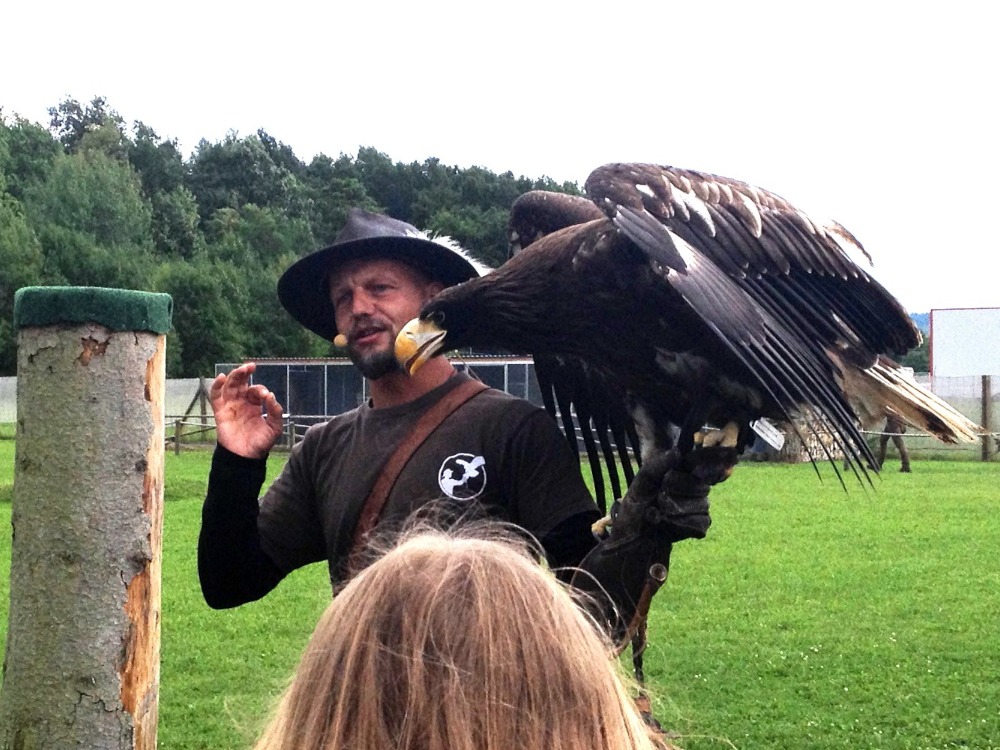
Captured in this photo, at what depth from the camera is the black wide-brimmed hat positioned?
235 cm

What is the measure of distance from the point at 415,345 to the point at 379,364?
0.08 meters

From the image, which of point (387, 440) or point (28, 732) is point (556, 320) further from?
point (28, 732)

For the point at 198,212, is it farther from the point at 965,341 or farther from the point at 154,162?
the point at 965,341

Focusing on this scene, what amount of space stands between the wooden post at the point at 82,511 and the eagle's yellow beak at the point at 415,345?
69 cm

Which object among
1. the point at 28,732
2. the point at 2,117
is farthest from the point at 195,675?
the point at 2,117

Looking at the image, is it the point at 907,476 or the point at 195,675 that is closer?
the point at 195,675

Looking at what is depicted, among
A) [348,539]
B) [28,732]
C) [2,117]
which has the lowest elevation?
[28,732]

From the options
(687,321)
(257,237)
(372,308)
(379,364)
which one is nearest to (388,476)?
(379,364)

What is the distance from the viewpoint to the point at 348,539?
7.25 ft

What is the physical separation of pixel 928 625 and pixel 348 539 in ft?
16.4

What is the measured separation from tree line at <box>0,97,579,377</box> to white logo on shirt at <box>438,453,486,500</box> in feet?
59.5

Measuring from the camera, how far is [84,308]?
8.33 ft

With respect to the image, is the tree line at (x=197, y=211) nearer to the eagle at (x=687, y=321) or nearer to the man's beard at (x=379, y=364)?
the eagle at (x=687, y=321)

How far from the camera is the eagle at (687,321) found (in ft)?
8.30
